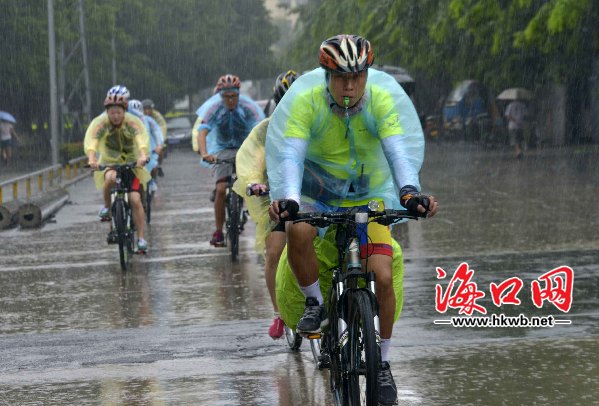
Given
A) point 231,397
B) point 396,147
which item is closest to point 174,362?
point 231,397

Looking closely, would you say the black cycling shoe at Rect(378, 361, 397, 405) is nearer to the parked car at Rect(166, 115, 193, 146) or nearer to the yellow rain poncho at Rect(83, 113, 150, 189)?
the yellow rain poncho at Rect(83, 113, 150, 189)

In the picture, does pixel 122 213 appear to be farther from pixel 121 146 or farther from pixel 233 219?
pixel 233 219

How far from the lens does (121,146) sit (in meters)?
14.1

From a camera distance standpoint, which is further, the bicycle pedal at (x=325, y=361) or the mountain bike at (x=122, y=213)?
the mountain bike at (x=122, y=213)

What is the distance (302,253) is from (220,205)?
758cm

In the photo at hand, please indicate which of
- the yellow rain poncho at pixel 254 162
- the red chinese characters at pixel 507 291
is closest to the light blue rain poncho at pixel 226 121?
the red chinese characters at pixel 507 291

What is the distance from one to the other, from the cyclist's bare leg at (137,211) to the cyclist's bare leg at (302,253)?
760 cm

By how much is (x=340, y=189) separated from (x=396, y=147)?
0.48 metres

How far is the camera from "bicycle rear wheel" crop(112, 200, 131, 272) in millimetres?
13172

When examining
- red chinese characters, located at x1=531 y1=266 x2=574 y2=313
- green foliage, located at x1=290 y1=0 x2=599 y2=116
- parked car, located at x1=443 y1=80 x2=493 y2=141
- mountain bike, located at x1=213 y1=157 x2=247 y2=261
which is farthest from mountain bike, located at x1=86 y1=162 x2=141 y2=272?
parked car, located at x1=443 y1=80 x2=493 y2=141

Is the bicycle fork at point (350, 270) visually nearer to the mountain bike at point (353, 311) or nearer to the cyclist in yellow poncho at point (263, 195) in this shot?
the mountain bike at point (353, 311)

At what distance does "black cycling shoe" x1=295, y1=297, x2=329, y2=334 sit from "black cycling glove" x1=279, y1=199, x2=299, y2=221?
79 cm

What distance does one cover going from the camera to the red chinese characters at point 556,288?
9.87 m

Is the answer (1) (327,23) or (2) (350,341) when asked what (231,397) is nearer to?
(2) (350,341)
